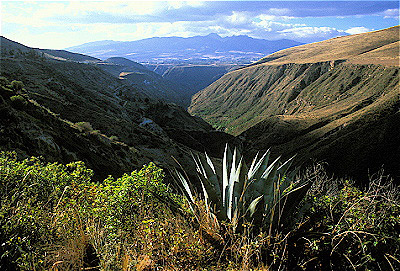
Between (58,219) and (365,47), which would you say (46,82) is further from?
(365,47)

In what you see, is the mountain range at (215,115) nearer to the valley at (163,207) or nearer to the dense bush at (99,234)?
the valley at (163,207)

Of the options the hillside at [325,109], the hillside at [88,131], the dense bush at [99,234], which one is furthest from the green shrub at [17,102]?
the hillside at [325,109]

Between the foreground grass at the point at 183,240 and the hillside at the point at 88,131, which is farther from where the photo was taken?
the hillside at the point at 88,131

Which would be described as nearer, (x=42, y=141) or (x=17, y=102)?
(x=42, y=141)

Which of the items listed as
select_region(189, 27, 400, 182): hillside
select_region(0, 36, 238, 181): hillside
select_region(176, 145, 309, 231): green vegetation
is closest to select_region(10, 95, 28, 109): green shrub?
select_region(0, 36, 238, 181): hillside

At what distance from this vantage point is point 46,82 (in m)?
50.3

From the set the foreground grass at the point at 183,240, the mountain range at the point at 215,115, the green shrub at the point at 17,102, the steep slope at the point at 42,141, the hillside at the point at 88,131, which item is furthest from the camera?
the mountain range at the point at 215,115

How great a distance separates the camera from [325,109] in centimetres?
10912

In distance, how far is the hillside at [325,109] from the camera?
185 feet

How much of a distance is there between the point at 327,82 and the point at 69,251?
153m

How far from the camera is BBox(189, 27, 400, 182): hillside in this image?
56.4 meters

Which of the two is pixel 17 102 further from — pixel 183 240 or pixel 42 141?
pixel 183 240

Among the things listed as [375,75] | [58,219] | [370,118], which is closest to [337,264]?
[58,219]

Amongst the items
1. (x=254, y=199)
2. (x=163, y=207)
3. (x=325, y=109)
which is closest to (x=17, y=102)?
(x=163, y=207)
